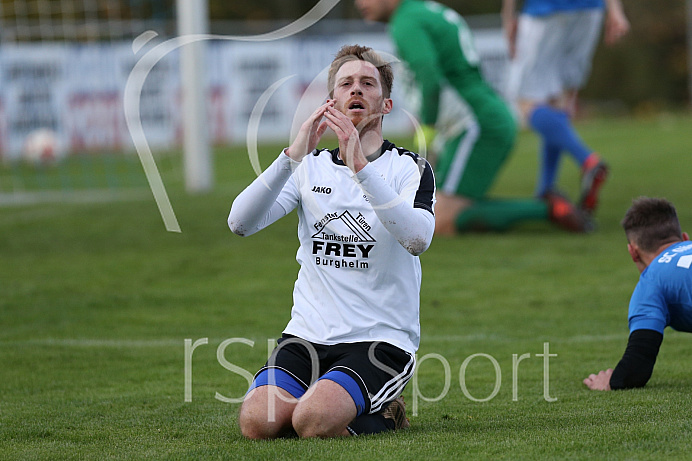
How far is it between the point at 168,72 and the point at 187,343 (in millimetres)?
15641

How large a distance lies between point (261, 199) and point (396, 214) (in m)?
0.53

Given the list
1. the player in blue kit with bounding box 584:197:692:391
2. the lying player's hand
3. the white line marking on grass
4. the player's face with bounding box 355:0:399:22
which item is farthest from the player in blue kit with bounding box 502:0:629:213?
the lying player's hand

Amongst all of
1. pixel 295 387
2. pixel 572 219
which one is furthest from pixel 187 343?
pixel 572 219

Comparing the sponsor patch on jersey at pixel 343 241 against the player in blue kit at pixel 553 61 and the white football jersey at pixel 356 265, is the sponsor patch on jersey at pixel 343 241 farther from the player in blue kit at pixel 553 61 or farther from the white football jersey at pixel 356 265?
the player in blue kit at pixel 553 61

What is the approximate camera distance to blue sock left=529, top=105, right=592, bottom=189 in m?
8.84

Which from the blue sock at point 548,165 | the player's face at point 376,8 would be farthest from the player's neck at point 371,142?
the blue sock at point 548,165

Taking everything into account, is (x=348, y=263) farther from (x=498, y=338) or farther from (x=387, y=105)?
(x=498, y=338)

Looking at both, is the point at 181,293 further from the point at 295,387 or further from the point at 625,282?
the point at 295,387

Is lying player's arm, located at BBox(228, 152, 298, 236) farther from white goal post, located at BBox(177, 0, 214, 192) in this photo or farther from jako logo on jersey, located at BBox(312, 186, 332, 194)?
white goal post, located at BBox(177, 0, 214, 192)

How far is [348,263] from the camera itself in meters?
3.63

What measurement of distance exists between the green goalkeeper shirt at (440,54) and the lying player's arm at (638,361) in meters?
4.72

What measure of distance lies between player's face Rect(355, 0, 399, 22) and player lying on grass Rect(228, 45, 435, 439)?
468 centimetres

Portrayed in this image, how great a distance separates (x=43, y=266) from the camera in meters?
8.10

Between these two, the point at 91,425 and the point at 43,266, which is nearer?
the point at 91,425
